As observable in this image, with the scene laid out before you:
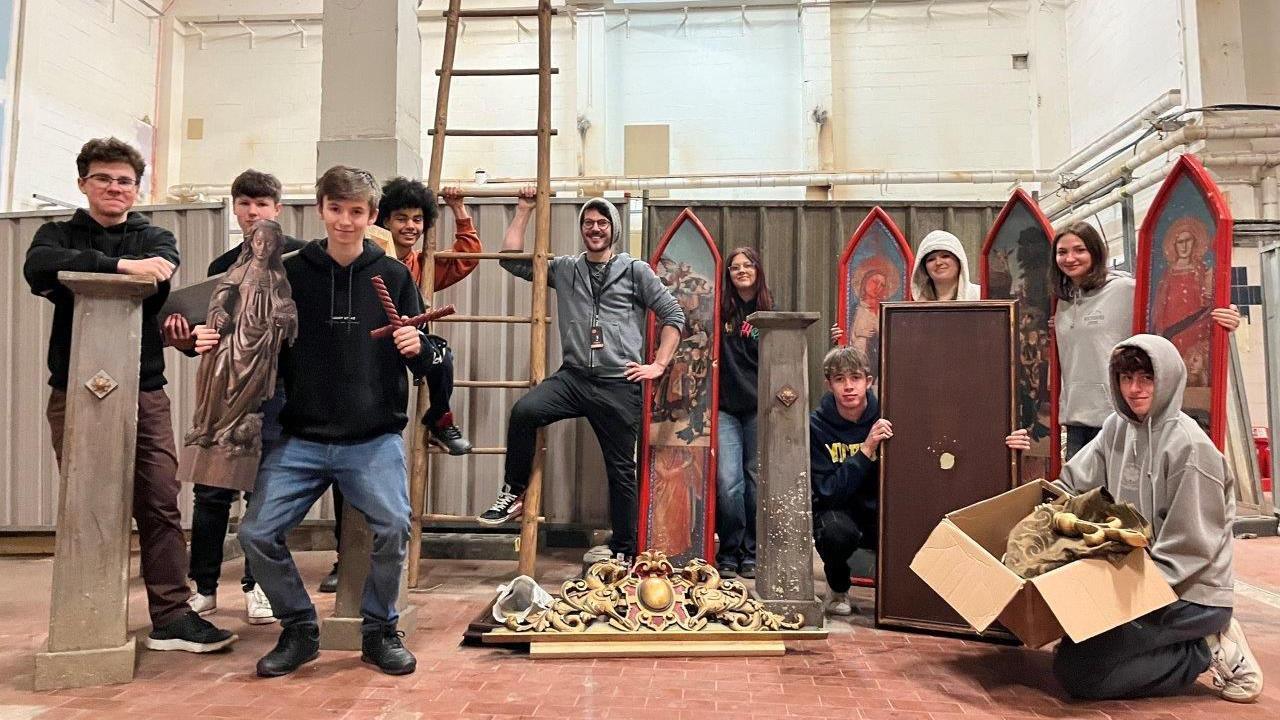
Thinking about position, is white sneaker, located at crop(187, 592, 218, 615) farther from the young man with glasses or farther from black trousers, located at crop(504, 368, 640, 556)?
black trousers, located at crop(504, 368, 640, 556)

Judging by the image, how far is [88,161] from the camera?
2221mm

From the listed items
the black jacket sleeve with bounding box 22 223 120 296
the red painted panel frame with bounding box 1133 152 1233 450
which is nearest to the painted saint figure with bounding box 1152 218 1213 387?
the red painted panel frame with bounding box 1133 152 1233 450

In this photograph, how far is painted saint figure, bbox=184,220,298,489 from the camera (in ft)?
7.06

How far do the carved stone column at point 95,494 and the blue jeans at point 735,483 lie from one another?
7.00 feet

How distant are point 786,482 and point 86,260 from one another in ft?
7.10

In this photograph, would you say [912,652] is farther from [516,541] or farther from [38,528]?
[38,528]

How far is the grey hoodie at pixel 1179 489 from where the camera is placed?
1.97 meters

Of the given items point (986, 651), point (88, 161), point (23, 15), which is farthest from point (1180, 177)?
point (23, 15)

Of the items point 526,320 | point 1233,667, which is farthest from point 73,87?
point 1233,667

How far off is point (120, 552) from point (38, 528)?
2.80m

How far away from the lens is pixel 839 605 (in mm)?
2848

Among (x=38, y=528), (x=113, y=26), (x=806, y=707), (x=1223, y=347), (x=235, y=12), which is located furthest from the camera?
(x=235, y=12)

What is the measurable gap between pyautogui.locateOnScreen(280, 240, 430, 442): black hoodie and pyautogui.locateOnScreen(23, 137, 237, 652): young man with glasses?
0.41 m

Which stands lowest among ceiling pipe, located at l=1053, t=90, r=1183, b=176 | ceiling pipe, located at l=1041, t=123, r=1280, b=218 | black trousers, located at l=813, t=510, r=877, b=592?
black trousers, located at l=813, t=510, r=877, b=592
